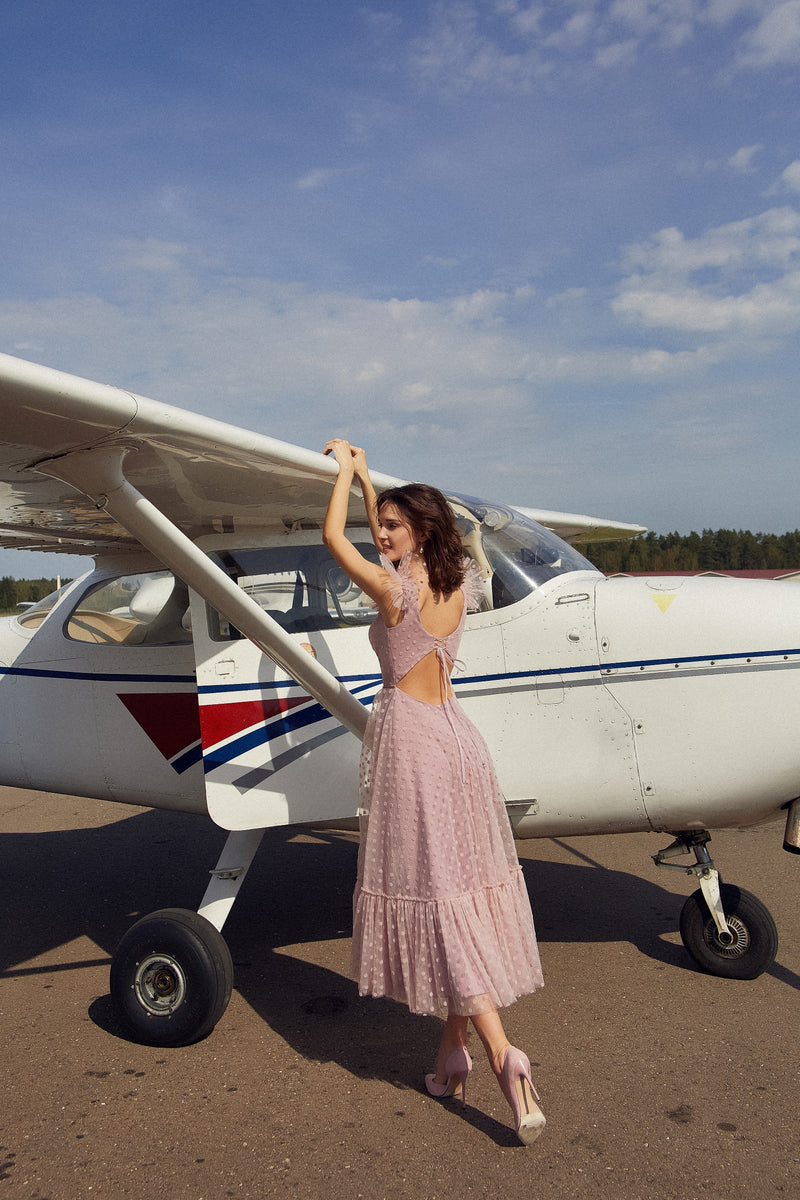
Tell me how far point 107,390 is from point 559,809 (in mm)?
2212

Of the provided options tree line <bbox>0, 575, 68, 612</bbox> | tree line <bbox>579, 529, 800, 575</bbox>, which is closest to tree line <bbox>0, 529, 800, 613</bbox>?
tree line <bbox>579, 529, 800, 575</bbox>

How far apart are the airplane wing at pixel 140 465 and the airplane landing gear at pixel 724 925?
6.67 feet

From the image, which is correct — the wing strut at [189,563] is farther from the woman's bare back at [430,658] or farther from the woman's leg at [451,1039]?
the woman's leg at [451,1039]

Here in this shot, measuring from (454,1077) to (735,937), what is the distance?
4.96 ft

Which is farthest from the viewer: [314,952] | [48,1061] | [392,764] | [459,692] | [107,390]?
[314,952]

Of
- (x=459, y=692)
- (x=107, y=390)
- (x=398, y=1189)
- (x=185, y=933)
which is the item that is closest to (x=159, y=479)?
(x=107, y=390)

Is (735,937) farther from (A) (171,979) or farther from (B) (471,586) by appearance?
(A) (171,979)

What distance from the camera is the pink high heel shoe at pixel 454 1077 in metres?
2.63

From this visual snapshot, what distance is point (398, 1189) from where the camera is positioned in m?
2.29

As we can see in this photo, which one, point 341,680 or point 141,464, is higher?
point 141,464

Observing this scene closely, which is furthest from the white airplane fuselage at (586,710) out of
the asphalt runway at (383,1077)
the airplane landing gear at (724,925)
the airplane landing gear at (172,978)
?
the asphalt runway at (383,1077)

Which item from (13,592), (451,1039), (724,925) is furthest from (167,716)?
(13,592)

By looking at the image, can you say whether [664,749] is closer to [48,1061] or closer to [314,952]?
[314,952]

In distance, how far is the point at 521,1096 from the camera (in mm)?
2371
